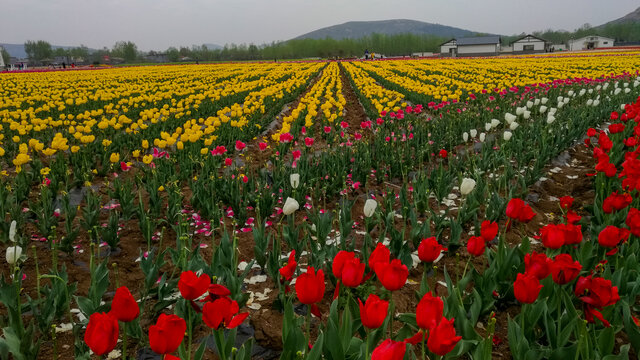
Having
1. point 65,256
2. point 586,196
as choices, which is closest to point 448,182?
point 586,196

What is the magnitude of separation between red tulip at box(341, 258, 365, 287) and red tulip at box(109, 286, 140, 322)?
2.59 ft

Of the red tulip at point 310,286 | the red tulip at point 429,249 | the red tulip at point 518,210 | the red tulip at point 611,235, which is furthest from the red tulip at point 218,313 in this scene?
the red tulip at point 611,235

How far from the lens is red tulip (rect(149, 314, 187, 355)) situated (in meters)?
1.32

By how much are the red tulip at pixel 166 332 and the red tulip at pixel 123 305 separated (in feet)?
0.69

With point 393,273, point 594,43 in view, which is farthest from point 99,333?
point 594,43

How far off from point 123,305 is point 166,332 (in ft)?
0.92

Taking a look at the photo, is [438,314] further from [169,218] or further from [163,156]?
[163,156]

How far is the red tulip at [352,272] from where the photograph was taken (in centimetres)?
167

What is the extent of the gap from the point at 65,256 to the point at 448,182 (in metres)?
4.24

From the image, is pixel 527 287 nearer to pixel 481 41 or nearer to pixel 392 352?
pixel 392 352

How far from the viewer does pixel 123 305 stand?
1.50 m

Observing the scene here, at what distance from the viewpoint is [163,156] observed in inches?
245

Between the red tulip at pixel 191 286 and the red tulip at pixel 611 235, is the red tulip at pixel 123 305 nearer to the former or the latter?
the red tulip at pixel 191 286

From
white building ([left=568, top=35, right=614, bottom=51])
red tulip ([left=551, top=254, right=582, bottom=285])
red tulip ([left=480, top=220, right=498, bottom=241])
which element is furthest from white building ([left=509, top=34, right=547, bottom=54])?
red tulip ([left=551, top=254, right=582, bottom=285])
